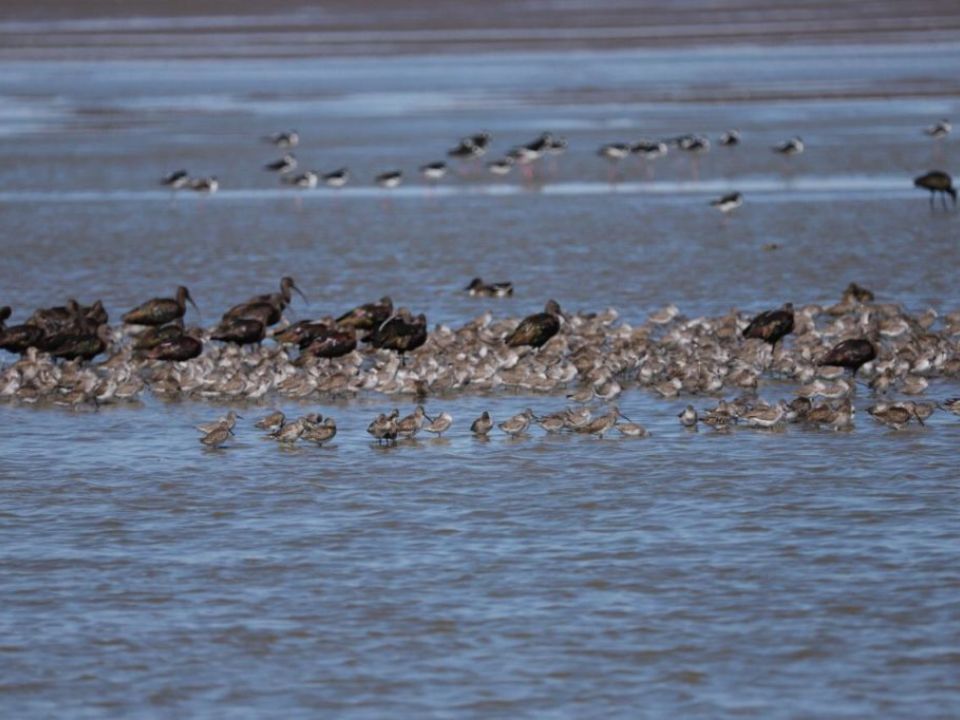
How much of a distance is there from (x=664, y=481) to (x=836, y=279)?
1029 centimetres

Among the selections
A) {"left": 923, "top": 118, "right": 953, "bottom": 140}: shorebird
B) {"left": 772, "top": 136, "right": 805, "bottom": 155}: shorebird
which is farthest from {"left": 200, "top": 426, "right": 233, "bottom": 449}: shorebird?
{"left": 923, "top": 118, "right": 953, "bottom": 140}: shorebird

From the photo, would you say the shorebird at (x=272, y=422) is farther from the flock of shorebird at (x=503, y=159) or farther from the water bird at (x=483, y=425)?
the flock of shorebird at (x=503, y=159)

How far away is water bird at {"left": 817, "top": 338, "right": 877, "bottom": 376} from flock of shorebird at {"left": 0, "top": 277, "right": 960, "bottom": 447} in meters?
0.02

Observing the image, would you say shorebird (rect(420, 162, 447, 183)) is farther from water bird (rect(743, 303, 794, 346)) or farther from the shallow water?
water bird (rect(743, 303, 794, 346))

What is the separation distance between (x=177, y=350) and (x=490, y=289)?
17.8 ft

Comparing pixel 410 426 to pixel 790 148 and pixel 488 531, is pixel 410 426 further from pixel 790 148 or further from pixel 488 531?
pixel 790 148

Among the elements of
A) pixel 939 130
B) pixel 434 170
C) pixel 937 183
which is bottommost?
pixel 937 183

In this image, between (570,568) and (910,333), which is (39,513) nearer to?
(570,568)

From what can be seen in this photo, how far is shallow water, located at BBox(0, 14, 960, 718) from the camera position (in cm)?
909

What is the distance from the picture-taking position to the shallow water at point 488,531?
9.09m

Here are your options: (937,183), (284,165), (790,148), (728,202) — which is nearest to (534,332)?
(728,202)

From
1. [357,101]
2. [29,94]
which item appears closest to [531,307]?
[357,101]

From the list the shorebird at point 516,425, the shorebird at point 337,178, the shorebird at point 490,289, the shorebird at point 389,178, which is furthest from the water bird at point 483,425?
the shorebird at point 337,178

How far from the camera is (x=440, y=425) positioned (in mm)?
14672
